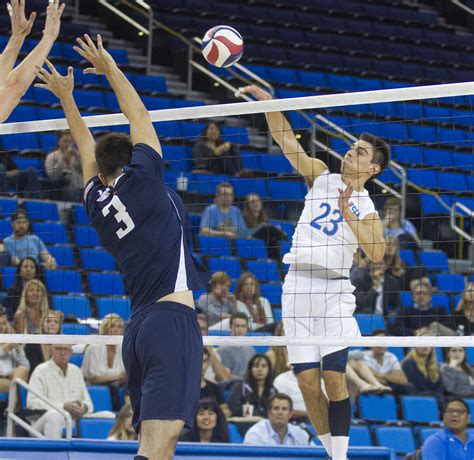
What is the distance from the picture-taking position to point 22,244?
1075cm

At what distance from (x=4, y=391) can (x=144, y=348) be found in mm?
4752

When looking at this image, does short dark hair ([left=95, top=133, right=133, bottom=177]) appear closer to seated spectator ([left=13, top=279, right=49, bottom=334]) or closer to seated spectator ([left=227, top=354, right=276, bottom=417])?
seated spectator ([left=13, top=279, right=49, bottom=334])

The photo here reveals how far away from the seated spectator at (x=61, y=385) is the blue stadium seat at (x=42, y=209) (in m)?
2.82

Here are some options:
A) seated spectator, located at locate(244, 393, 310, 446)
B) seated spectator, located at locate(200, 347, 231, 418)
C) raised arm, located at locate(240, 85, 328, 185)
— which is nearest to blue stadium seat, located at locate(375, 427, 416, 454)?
seated spectator, located at locate(244, 393, 310, 446)

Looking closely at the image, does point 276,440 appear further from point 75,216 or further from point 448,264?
point 448,264

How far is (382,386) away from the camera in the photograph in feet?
35.0

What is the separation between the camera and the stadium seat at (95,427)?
921 cm

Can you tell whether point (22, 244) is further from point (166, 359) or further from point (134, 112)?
point (166, 359)

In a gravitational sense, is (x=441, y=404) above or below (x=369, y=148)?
below

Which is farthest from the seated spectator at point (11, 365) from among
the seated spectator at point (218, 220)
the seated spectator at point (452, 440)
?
the seated spectator at point (452, 440)

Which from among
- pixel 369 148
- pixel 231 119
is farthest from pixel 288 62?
pixel 369 148

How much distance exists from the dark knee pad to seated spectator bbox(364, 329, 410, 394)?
4.32 m

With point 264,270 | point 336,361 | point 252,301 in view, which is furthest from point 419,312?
point 336,361

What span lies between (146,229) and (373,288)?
7677 millimetres
